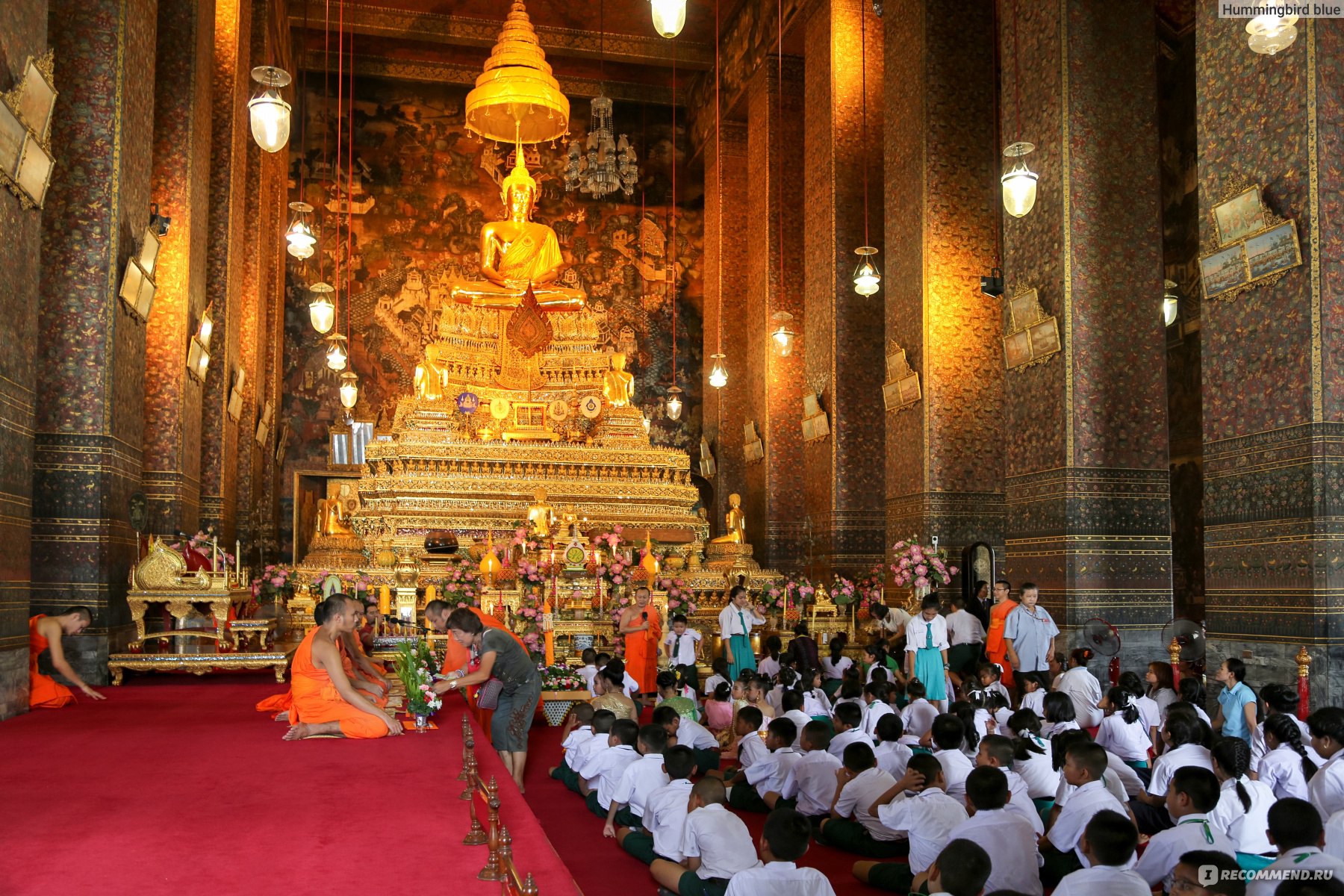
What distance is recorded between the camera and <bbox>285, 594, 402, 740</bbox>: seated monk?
251 inches

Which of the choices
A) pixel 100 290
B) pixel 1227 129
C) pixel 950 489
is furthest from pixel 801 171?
pixel 100 290

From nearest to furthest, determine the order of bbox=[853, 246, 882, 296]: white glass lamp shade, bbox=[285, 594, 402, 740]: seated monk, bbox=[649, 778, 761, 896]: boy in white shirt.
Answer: bbox=[649, 778, 761, 896]: boy in white shirt, bbox=[285, 594, 402, 740]: seated monk, bbox=[853, 246, 882, 296]: white glass lamp shade

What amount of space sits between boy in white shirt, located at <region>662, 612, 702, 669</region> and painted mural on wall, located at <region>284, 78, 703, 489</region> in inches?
481

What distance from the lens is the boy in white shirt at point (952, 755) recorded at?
5.43 meters

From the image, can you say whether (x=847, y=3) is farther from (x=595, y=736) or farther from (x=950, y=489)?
(x=595, y=736)

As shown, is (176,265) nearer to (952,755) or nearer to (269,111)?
(269,111)

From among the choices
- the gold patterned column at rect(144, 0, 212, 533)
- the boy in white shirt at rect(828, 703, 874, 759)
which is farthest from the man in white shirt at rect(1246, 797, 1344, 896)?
the gold patterned column at rect(144, 0, 212, 533)

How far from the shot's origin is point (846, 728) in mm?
6668

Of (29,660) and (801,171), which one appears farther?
(801,171)

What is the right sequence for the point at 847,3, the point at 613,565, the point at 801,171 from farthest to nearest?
the point at 801,171 → the point at 847,3 → the point at 613,565

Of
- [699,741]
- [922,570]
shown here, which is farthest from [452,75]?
[699,741]

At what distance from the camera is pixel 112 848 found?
3.93 meters

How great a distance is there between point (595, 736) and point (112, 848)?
309cm

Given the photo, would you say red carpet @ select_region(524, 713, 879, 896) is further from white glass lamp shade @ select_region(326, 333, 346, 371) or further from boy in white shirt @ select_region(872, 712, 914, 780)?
white glass lamp shade @ select_region(326, 333, 346, 371)
